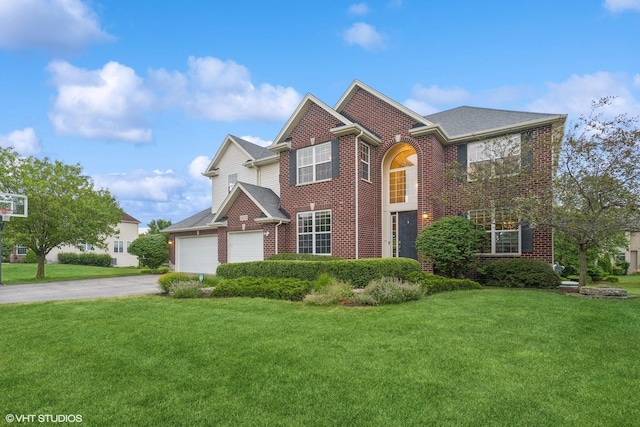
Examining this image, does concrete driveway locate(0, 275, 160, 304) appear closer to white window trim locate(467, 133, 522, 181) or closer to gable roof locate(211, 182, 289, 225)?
gable roof locate(211, 182, 289, 225)

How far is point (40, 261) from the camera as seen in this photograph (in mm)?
20953

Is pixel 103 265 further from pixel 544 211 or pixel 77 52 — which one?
pixel 544 211

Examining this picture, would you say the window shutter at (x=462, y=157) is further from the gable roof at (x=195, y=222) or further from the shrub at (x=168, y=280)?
the gable roof at (x=195, y=222)

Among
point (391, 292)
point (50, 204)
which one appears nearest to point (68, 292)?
point (50, 204)

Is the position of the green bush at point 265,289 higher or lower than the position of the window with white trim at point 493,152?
lower

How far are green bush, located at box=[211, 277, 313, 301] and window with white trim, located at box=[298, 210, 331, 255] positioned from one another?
4344 millimetres

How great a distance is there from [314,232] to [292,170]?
326 centimetres

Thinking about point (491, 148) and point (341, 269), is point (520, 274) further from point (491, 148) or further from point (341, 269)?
point (341, 269)

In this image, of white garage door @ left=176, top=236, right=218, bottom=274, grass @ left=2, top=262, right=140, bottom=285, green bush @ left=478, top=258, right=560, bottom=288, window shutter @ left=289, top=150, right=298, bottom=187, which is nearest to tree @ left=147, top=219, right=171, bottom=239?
grass @ left=2, top=262, right=140, bottom=285

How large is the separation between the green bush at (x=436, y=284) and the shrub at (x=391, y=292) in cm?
70

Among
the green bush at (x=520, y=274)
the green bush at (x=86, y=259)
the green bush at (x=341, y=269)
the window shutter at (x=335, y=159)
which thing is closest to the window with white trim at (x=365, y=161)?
the window shutter at (x=335, y=159)

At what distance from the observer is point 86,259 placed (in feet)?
122

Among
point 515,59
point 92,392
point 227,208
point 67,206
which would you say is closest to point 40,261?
point 67,206

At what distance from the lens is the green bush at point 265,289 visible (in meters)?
9.81
